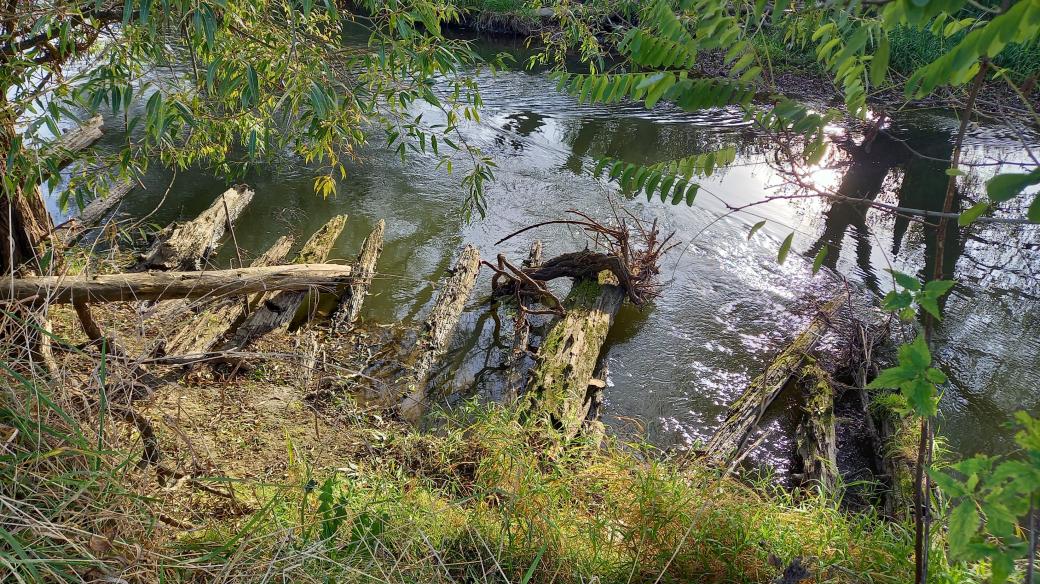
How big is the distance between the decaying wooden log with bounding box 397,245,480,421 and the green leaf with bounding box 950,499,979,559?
3409 mm

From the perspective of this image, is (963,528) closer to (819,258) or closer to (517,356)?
(819,258)

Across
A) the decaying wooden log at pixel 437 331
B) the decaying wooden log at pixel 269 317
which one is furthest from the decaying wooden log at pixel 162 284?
the decaying wooden log at pixel 437 331

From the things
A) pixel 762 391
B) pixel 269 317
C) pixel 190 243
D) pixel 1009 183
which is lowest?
pixel 269 317

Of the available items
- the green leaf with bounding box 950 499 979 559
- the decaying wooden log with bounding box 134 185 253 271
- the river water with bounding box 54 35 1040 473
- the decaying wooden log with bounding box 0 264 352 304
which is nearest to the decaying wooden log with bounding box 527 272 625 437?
the river water with bounding box 54 35 1040 473

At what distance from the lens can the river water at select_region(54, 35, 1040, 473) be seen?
5.16 m

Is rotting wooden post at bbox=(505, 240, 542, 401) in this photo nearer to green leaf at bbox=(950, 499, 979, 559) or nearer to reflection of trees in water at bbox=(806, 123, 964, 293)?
green leaf at bbox=(950, 499, 979, 559)

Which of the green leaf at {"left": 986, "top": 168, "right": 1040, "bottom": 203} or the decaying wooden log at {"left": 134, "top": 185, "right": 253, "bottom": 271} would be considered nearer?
the green leaf at {"left": 986, "top": 168, "right": 1040, "bottom": 203}

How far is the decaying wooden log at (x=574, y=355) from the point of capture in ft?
13.6

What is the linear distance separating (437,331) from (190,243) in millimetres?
2460

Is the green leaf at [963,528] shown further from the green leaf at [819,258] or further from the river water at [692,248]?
the river water at [692,248]

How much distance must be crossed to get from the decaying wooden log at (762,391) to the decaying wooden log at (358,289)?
8.99 ft

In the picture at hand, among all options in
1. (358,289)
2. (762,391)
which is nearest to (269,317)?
(358,289)

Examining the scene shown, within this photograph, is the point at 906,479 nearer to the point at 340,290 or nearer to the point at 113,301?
the point at 340,290

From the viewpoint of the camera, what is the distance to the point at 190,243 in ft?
19.1
